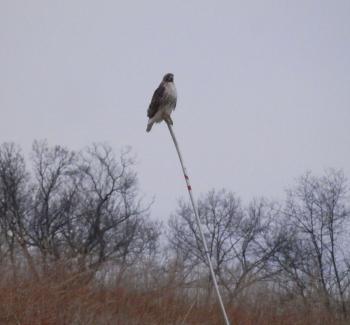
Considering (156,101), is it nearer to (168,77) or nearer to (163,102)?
(163,102)

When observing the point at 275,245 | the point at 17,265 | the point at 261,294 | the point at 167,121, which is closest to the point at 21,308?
the point at 17,265

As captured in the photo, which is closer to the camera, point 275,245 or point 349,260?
point 349,260

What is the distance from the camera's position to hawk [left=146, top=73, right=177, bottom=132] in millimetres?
6504

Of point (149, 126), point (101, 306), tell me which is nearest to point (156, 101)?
point (149, 126)

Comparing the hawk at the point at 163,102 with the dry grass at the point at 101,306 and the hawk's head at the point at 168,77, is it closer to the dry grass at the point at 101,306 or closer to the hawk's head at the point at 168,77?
the hawk's head at the point at 168,77

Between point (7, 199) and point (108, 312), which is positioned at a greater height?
point (7, 199)

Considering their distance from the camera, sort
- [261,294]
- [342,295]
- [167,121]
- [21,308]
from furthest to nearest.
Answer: [342,295], [261,294], [167,121], [21,308]

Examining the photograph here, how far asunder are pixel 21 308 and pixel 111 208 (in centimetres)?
2971

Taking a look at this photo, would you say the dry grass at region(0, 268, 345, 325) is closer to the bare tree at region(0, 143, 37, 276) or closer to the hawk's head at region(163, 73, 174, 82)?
the hawk's head at region(163, 73, 174, 82)

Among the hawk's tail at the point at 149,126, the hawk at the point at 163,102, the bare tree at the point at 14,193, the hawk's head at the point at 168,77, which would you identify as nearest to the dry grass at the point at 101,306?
the hawk's tail at the point at 149,126

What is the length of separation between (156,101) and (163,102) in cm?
11

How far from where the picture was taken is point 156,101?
6.55 m

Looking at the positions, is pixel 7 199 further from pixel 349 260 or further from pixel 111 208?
pixel 349 260

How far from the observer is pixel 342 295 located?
38.7ft
